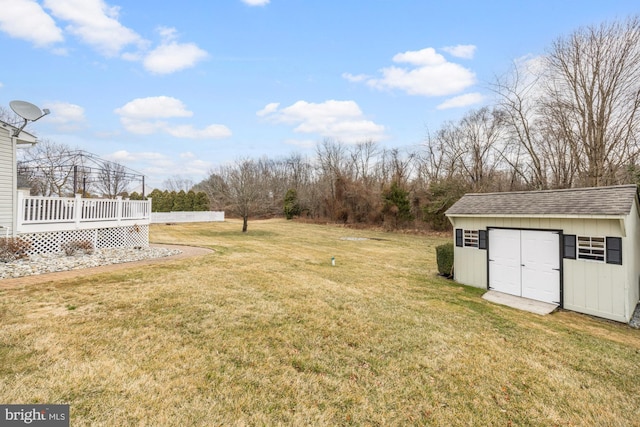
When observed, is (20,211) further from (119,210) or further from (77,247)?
(119,210)

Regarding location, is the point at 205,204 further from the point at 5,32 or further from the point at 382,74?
the point at 382,74

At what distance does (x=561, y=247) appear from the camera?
6961 mm

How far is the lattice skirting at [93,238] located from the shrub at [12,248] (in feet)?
0.96

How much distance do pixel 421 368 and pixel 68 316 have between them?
584 cm

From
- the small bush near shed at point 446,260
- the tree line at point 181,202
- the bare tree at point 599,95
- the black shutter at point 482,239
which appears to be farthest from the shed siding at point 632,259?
the tree line at point 181,202

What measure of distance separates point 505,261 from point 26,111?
15524 millimetres

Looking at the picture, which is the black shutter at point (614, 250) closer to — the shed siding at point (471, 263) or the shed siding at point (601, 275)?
the shed siding at point (601, 275)

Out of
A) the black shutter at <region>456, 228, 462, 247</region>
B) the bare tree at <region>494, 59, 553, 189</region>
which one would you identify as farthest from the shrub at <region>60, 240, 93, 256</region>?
the bare tree at <region>494, 59, 553, 189</region>

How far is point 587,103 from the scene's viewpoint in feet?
56.4

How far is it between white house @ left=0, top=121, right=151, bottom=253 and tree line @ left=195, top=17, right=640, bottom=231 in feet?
37.3

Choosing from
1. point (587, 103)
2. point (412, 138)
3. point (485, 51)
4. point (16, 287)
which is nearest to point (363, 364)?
point (16, 287)

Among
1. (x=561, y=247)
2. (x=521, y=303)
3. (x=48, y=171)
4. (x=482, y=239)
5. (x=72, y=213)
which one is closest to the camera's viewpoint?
(x=561, y=247)

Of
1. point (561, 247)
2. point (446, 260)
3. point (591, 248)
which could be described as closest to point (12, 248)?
point (446, 260)

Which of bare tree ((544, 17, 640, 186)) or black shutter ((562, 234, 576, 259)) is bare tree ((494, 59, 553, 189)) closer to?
bare tree ((544, 17, 640, 186))
